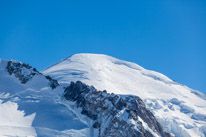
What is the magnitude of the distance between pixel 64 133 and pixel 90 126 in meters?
12.5

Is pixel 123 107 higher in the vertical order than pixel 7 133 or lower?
higher

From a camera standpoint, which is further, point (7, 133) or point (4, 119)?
point (4, 119)

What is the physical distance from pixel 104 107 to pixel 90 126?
11.1 meters

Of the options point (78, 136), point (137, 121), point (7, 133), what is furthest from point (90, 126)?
point (7, 133)

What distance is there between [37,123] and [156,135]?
54.5 metres

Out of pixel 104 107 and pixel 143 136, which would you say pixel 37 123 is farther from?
pixel 143 136

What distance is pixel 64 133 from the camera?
191 m

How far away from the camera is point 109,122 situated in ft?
614

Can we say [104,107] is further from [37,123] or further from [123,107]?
[37,123]

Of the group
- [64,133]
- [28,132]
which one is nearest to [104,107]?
[64,133]

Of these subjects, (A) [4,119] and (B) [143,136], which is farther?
(A) [4,119]

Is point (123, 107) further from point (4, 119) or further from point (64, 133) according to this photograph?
point (4, 119)

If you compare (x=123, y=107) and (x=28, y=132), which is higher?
(x=123, y=107)

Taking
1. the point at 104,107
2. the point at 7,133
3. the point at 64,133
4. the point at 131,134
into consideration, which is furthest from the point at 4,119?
the point at 131,134
